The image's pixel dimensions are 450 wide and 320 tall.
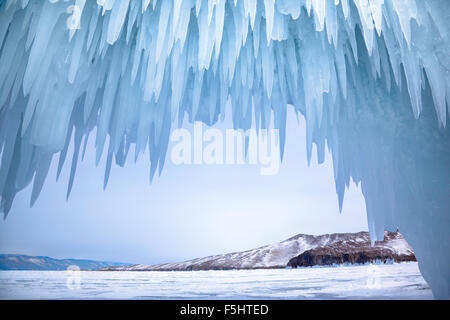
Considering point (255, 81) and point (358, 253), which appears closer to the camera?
point (255, 81)

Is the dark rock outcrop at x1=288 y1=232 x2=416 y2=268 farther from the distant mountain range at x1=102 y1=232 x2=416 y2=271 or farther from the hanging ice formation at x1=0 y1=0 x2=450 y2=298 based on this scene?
the hanging ice formation at x1=0 y1=0 x2=450 y2=298

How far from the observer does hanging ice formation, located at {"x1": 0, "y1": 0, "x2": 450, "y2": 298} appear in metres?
1.77

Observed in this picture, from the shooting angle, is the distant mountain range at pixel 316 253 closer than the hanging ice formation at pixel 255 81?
No

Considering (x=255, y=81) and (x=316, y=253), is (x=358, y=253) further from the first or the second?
(x=255, y=81)

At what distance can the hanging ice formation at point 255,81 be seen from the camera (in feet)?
5.79

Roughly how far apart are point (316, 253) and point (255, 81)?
11.1 feet

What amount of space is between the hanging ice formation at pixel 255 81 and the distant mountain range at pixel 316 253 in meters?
1.92

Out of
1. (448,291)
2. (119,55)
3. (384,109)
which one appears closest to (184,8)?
(119,55)

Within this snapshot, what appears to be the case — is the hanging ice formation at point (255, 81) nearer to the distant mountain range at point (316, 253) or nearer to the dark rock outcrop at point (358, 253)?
the distant mountain range at point (316, 253)

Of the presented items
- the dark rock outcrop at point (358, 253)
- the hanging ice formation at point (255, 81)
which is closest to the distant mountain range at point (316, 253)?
the dark rock outcrop at point (358, 253)

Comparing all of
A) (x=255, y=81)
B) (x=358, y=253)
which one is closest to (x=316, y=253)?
(x=358, y=253)

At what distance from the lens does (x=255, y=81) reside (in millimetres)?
2570

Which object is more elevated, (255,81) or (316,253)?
(255,81)
